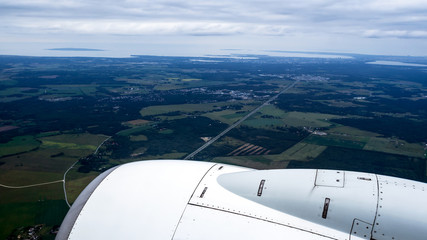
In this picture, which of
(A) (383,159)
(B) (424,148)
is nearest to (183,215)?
(A) (383,159)

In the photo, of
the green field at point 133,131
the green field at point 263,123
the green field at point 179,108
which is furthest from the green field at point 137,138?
the green field at point 263,123

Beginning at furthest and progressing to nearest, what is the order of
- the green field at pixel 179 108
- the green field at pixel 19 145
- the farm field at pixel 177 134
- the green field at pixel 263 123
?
the green field at pixel 179 108, the green field at pixel 263 123, the green field at pixel 19 145, the farm field at pixel 177 134

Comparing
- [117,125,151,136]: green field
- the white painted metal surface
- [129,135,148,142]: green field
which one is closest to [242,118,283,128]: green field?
[117,125,151,136]: green field

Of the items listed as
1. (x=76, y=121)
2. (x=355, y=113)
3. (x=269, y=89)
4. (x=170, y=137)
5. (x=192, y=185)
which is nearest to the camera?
(x=192, y=185)

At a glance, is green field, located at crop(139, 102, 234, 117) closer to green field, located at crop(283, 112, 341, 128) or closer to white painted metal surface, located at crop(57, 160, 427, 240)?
green field, located at crop(283, 112, 341, 128)

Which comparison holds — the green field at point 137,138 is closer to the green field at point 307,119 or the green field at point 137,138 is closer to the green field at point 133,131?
the green field at point 133,131

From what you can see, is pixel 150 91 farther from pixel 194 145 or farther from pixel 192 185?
pixel 192 185

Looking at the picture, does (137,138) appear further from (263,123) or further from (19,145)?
(263,123)
